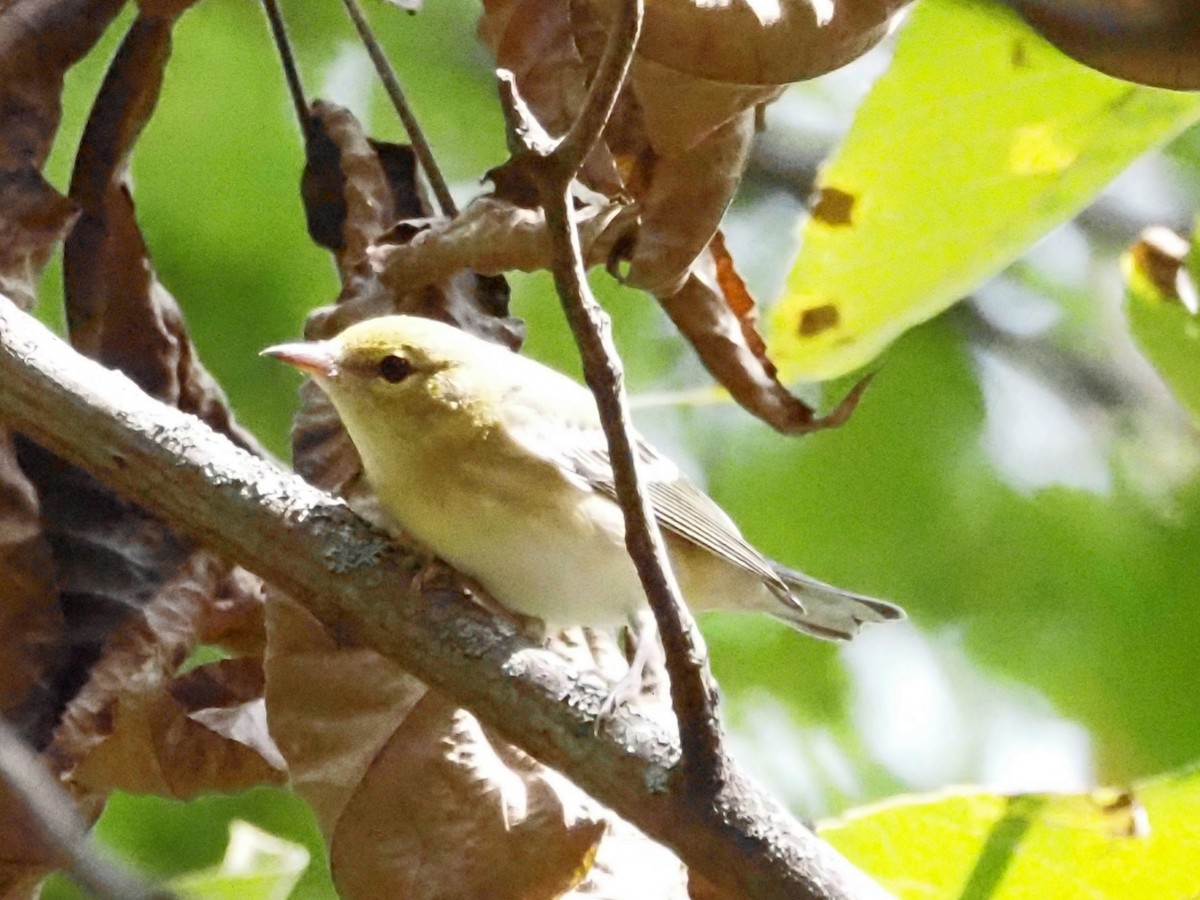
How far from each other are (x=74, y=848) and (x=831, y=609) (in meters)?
1.45

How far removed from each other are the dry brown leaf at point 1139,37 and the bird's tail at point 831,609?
0.79m

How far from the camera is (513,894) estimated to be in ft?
4.08

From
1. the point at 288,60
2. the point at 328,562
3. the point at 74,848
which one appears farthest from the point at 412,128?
the point at 74,848

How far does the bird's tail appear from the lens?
6.43 feet

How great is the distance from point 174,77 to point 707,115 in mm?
1395

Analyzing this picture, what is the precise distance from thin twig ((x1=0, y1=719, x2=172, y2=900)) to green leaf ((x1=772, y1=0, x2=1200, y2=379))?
1065 millimetres

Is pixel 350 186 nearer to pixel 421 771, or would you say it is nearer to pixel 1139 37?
pixel 421 771

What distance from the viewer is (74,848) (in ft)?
2.06

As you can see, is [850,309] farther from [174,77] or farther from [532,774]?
[174,77]

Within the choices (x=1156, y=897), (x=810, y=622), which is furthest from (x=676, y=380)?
(x=1156, y=897)

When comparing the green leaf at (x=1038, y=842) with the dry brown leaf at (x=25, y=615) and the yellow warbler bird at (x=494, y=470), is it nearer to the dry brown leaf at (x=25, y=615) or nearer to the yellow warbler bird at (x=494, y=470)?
the yellow warbler bird at (x=494, y=470)

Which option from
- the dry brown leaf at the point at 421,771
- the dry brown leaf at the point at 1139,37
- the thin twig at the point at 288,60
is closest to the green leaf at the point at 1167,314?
the dry brown leaf at the point at 1139,37

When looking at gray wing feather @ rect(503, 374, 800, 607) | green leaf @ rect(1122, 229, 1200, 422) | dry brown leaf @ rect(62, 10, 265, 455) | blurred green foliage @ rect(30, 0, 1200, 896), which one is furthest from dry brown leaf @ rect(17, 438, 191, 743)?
green leaf @ rect(1122, 229, 1200, 422)

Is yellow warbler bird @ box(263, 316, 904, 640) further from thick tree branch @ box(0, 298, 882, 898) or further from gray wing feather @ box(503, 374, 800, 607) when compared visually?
Answer: thick tree branch @ box(0, 298, 882, 898)
